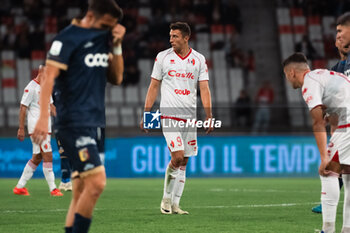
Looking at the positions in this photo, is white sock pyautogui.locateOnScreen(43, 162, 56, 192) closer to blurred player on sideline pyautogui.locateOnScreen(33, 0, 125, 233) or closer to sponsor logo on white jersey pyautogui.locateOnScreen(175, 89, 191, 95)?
sponsor logo on white jersey pyautogui.locateOnScreen(175, 89, 191, 95)

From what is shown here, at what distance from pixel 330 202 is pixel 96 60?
2.58 metres

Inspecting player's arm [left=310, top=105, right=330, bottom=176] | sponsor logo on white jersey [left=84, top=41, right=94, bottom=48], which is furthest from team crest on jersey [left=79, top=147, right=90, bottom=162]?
player's arm [left=310, top=105, right=330, bottom=176]

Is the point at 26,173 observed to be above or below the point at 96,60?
below

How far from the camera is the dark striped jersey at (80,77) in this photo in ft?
18.5

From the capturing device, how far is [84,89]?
5.70 meters

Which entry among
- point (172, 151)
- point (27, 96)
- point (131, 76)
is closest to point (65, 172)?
point (27, 96)

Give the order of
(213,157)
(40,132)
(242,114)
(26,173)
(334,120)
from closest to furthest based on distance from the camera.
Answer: (40,132) < (334,120) < (26,173) < (213,157) < (242,114)

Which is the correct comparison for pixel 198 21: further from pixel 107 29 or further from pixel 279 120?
pixel 107 29

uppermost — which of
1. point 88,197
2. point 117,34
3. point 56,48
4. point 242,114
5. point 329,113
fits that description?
point 117,34

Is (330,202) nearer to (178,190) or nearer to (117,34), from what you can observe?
(117,34)

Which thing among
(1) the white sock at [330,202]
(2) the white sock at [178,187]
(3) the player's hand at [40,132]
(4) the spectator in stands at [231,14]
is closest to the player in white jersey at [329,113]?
(1) the white sock at [330,202]

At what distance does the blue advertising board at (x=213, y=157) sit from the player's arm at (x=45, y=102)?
13.1 m

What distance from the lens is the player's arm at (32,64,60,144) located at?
5.32m

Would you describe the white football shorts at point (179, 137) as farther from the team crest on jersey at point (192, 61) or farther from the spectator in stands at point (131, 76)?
the spectator in stands at point (131, 76)
